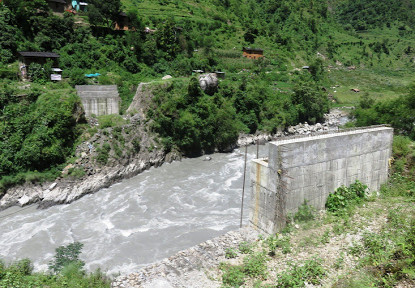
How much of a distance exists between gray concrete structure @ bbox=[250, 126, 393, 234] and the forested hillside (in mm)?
8629

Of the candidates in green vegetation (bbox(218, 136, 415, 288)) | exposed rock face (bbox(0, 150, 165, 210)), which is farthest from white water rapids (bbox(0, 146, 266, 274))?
green vegetation (bbox(218, 136, 415, 288))

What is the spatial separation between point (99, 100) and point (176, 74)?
536 inches

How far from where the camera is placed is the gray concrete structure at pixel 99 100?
2400cm

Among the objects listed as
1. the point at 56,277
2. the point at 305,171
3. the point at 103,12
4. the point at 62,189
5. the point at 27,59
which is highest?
the point at 103,12

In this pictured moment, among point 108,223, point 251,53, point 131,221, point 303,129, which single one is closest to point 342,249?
point 131,221

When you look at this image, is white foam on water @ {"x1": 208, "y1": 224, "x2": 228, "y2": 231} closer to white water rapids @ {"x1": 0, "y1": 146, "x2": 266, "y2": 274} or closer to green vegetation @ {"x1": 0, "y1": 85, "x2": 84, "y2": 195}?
white water rapids @ {"x1": 0, "y1": 146, "x2": 266, "y2": 274}

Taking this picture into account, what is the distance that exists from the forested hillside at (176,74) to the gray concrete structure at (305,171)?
8629 mm

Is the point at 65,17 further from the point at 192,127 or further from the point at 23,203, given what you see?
the point at 23,203

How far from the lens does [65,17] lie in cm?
3453

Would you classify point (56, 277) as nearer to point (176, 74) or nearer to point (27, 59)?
point (27, 59)

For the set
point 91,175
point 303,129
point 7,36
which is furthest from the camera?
point 303,129

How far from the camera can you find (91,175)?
20.5m

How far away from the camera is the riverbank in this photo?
1822 centimetres

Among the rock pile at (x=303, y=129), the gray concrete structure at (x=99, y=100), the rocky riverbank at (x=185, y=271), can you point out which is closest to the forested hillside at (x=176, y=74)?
the rock pile at (x=303, y=129)
